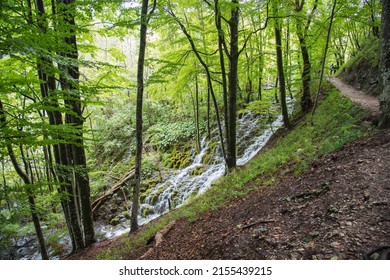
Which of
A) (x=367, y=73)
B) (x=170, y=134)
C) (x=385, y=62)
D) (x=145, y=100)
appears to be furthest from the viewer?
(x=145, y=100)

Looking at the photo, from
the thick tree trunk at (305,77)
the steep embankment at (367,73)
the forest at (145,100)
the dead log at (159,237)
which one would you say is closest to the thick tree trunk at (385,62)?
the forest at (145,100)

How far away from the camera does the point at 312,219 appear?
A: 9.53ft

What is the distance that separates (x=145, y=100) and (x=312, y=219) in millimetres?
17094

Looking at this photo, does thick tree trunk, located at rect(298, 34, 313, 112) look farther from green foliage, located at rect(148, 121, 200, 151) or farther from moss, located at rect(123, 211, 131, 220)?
moss, located at rect(123, 211, 131, 220)

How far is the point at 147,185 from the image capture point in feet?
42.1

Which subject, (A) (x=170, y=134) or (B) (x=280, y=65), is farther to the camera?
(A) (x=170, y=134)

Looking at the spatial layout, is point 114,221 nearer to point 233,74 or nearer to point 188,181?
point 188,181

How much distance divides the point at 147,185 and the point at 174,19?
898 cm

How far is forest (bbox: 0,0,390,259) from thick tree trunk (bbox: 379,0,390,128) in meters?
0.02

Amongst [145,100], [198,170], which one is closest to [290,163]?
[198,170]

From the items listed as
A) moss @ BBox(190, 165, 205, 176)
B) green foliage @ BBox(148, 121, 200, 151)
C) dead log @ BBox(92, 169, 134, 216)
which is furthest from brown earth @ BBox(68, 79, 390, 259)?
green foliage @ BBox(148, 121, 200, 151)

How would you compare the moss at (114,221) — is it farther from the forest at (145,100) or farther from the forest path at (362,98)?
the forest path at (362,98)

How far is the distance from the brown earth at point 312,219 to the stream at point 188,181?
18.7 feet
